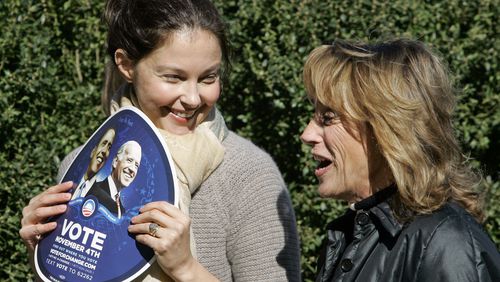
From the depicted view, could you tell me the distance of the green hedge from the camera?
14.7 feet

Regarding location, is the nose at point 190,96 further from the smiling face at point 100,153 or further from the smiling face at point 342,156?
the smiling face at point 342,156

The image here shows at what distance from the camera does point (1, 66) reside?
452 centimetres

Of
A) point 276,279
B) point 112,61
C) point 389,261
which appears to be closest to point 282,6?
point 112,61

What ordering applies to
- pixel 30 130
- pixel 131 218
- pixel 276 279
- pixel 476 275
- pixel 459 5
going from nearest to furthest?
pixel 476 275, pixel 131 218, pixel 276 279, pixel 30 130, pixel 459 5

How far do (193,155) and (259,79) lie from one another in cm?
206

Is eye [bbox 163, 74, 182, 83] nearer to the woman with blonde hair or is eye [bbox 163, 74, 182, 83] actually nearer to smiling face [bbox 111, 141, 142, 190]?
smiling face [bbox 111, 141, 142, 190]

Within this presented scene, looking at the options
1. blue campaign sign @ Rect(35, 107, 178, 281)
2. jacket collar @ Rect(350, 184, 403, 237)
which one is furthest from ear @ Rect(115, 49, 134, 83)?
jacket collar @ Rect(350, 184, 403, 237)

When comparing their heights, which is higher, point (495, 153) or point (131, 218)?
point (131, 218)

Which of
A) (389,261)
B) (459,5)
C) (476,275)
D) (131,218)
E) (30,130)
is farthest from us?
(459,5)

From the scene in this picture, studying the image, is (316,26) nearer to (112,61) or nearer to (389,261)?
(112,61)

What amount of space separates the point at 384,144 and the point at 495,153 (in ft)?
9.04

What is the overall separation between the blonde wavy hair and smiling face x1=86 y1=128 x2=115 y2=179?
2.27ft

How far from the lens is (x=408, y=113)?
248 centimetres

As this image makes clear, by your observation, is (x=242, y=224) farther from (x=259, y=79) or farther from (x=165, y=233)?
(x=259, y=79)
